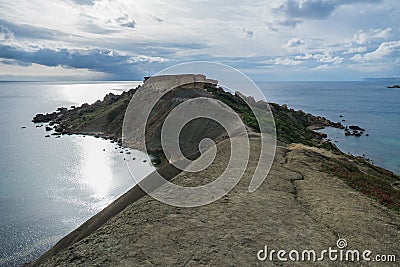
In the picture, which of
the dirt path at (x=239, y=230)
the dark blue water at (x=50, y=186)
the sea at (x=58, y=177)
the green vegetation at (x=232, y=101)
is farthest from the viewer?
the green vegetation at (x=232, y=101)

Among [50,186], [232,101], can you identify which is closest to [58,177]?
[50,186]

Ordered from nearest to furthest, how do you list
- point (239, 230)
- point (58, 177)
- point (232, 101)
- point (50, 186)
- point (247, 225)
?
point (239, 230)
point (247, 225)
point (50, 186)
point (58, 177)
point (232, 101)

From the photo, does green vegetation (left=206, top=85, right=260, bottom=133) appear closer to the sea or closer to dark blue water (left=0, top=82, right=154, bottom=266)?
the sea

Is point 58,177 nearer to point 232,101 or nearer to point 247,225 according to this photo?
point 232,101

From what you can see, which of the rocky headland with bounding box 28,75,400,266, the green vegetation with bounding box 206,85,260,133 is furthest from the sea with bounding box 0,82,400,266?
the green vegetation with bounding box 206,85,260,133

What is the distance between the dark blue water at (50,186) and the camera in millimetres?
26391

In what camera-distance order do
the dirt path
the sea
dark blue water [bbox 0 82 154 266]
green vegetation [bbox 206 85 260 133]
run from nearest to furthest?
the dirt path → dark blue water [bbox 0 82 154 266] → the sea → green vegetation [bbox 206 85 260 133]

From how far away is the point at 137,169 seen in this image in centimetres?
4394

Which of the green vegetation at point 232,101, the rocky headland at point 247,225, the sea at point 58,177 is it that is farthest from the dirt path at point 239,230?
the green vegetation at point 232,101

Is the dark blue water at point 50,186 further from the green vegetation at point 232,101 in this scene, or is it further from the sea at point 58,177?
the green vegetation at point 232,101

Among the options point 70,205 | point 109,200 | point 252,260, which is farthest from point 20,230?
point 252,260

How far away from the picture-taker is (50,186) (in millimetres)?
39000

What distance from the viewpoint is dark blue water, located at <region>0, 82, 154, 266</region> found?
2639 centimetres

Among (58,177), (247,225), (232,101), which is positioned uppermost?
(232,101)
